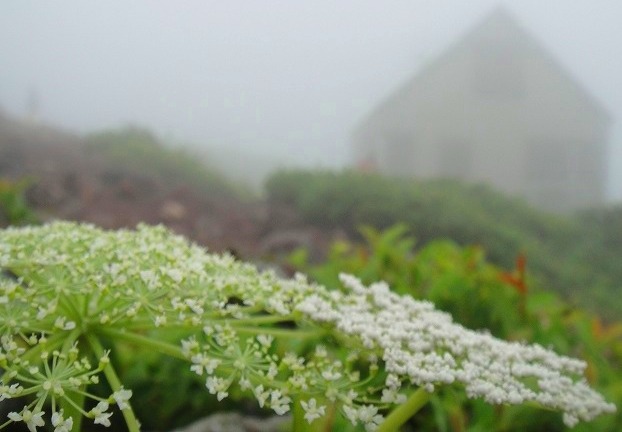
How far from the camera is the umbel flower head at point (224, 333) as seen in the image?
48 cm

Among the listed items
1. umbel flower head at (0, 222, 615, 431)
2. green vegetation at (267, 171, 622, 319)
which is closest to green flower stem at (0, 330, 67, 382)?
umbel flower head at (0, 222, 615, 431)

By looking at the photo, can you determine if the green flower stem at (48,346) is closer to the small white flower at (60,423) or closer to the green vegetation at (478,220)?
the small white flower at (60,423)

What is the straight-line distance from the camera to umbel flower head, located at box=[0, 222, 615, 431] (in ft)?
1.56

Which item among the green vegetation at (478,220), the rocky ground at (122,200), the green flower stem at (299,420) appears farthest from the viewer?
the green vegetation at (478,220)

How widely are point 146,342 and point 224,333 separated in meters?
0.07

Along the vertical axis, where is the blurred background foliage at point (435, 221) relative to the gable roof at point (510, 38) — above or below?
below

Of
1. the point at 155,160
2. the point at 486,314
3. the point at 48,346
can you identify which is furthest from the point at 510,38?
the point at 48,346

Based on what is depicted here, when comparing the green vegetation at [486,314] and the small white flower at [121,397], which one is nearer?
the small white flower at [121,397]

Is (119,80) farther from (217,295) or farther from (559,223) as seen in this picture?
(217,295)

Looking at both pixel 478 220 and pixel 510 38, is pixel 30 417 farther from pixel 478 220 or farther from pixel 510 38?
pixel 510 38

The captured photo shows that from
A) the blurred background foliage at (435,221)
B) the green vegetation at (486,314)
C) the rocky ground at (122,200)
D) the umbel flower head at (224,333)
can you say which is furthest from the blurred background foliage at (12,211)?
the umbel flower head at (224,333)

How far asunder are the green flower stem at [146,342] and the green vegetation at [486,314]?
43 cm

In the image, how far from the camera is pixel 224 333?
509 millimetres

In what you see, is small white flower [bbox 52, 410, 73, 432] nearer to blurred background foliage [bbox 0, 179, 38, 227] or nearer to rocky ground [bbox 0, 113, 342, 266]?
blurred background foliage [bbox 0, 179, 38, 227]
